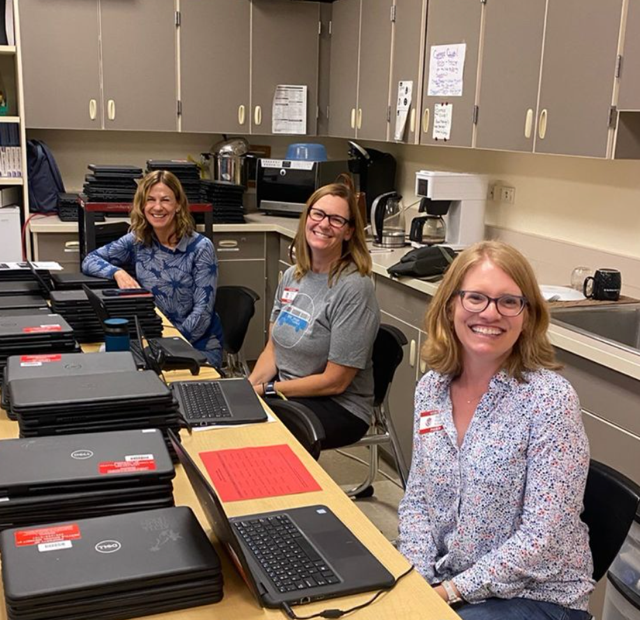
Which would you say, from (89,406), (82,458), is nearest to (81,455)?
(82,458)

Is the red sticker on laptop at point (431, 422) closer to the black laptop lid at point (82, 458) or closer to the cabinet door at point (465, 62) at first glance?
the black laptop lid at point (82, 458)

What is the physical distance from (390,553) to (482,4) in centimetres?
255

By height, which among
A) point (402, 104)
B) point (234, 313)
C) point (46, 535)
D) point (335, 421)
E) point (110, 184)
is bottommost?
point (335, 421)

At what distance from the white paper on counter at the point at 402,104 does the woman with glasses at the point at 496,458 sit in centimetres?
240

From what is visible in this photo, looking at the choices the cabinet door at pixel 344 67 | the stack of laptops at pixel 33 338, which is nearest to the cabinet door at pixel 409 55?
the cabinet door at pixel 344 67

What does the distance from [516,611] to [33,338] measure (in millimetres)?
1444

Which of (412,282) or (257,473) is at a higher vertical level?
(412,282)

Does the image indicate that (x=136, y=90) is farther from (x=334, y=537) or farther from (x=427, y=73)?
(x=334, y=537)

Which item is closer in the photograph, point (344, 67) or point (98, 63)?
point (98, 63)

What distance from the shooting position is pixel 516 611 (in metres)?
1.49

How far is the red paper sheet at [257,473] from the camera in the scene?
5.18ft

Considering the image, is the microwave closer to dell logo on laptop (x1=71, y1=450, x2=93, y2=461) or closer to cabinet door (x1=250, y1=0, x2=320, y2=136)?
cabinet door (x1=250, y1=0, x2=320, y2=136)

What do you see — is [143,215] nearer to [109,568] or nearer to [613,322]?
[613,322]

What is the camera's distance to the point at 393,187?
15.3ft
